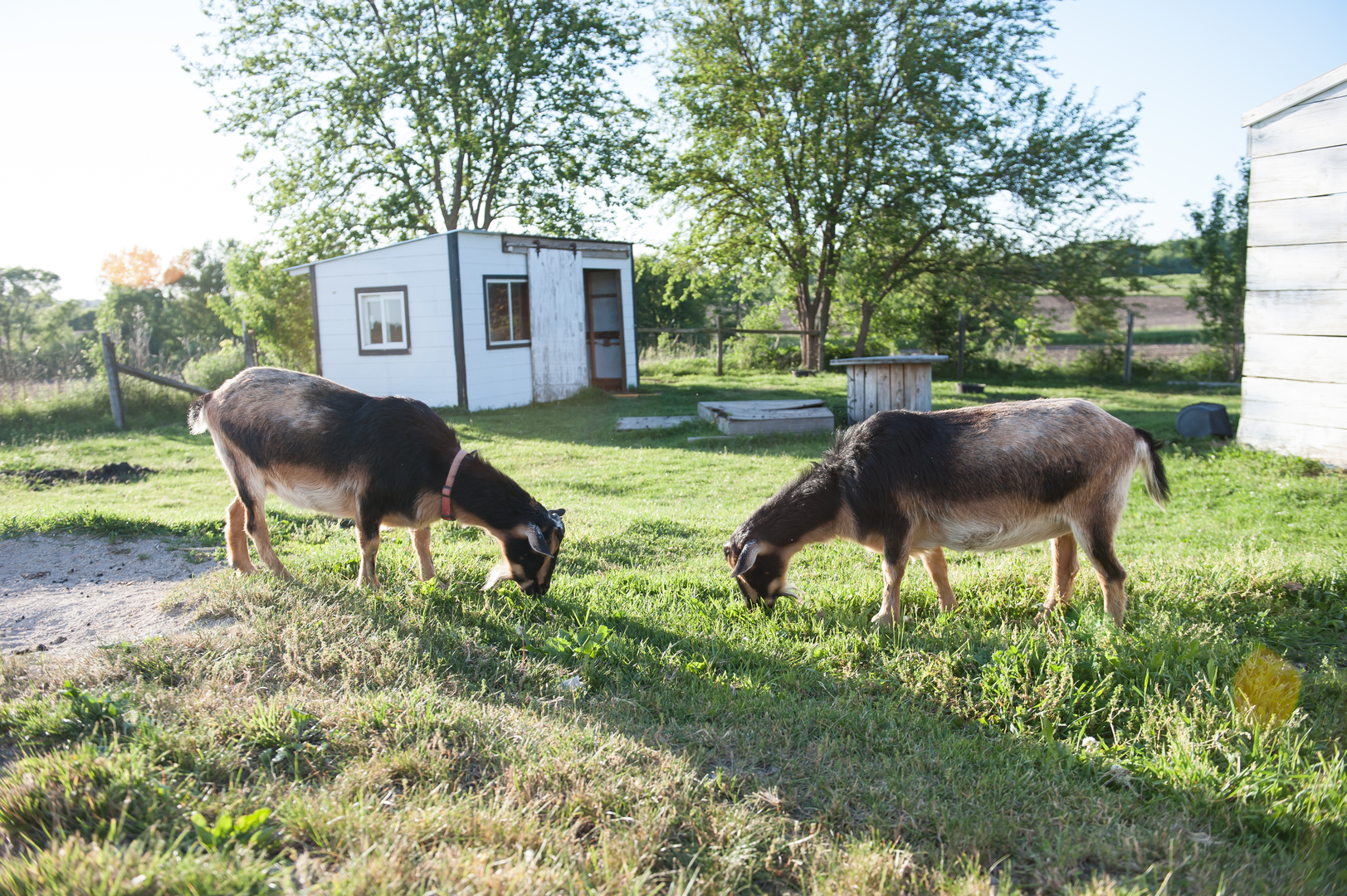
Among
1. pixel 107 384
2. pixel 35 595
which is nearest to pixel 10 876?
pixel 35 595

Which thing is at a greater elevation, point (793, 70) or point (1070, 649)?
point (793, 70)

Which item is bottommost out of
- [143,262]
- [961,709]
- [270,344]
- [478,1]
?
[961,709]

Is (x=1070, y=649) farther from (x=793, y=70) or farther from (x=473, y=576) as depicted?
(x=793, y=70)

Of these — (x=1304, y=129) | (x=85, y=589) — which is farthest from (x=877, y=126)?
(x=85, y=589)

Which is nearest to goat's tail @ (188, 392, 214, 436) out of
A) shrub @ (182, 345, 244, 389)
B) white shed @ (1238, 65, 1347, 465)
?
white shed @ (1238, 65, 1347, 465)

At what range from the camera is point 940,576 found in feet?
16.8

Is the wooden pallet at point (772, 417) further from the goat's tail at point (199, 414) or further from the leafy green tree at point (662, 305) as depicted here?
the leafy green tree at point (662, 305)

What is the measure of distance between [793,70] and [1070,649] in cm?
2036

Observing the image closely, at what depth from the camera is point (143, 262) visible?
43.9 m

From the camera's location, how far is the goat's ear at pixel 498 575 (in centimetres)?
517

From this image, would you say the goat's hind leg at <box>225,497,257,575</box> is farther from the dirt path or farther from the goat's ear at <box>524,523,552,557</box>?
the goat's ear at <box>524,523,552,557</box>

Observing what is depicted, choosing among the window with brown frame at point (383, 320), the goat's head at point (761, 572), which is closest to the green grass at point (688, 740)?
the goat's head at point (761, 572)

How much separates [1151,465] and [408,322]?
49.9ft

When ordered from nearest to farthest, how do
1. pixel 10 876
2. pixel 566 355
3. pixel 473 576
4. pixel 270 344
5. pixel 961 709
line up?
pixel 10 876 → pixel 961 709 → pixel 473 576 → pixel 566 355 → pixel 270 344
